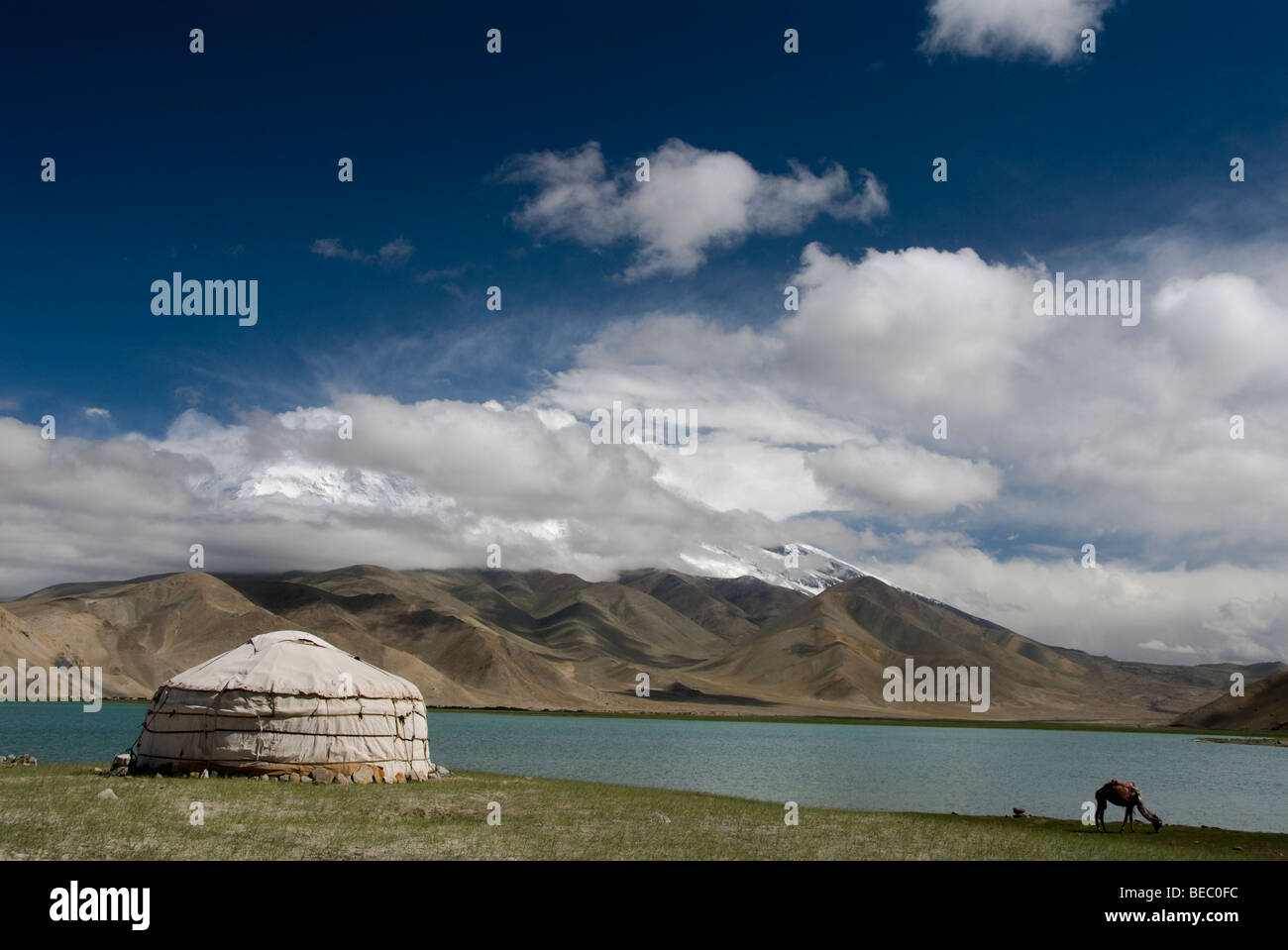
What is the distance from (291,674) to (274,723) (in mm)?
1614

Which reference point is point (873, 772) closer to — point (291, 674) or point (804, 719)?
point (291, 674)

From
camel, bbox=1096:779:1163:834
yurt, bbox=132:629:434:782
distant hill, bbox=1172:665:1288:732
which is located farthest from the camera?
distant hill, bbox=1172:665:1288:732

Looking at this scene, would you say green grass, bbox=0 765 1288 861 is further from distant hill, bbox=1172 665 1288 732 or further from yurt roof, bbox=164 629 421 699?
distant hill, bbox=1172 665 1288 732

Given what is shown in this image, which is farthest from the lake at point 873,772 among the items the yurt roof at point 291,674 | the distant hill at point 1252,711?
the distant hill at point 1252,711

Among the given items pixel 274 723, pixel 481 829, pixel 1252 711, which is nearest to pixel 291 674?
pixel 274 723

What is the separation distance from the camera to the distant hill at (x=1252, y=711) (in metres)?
144

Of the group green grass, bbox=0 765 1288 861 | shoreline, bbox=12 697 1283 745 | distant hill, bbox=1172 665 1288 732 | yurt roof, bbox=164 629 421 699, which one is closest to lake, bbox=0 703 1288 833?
green grass, bbox=0 765 1288 861

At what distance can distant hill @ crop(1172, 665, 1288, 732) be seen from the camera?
144375mm

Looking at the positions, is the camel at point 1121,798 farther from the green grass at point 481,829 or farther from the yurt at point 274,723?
the yurt at point 274,723

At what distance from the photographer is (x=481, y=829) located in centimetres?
1725

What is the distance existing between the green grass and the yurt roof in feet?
9.73
